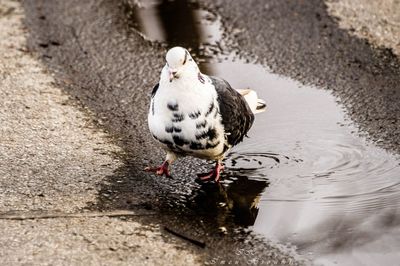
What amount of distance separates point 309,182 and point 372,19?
2728 mm

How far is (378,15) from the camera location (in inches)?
292

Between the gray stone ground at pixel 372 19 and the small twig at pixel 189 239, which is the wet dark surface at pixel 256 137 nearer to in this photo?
the small twig at pixel 189 239

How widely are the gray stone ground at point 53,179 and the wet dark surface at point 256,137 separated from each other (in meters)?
0.16

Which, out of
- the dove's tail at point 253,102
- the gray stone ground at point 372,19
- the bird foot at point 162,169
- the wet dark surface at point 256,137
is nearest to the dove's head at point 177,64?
the bird foot at point 162,169

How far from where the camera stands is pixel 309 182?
5.14 m

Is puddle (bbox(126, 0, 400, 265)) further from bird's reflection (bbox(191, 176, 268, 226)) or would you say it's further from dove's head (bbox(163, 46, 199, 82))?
dove's head (bbox(163, 46, 199, 82))

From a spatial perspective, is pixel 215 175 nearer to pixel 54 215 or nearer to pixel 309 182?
pixel 309 182

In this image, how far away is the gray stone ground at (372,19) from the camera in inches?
277

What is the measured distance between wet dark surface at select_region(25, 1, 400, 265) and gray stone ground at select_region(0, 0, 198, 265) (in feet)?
0.52

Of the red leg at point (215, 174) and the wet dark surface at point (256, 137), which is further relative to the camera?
the red leg at point (215, 174)

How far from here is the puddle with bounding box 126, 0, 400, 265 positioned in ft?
14.9

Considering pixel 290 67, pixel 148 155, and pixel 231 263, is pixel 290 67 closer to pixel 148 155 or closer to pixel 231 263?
pixel 148 155

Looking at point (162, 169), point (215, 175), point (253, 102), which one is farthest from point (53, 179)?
point (253, 102)

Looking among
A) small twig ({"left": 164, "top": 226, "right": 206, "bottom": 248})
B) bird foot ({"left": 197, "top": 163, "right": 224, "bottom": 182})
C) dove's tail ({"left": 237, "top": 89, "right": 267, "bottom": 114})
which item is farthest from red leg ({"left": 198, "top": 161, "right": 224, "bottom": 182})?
small twig ({"left": 164, "top": 226, "right": 206, "bottom": 248})
